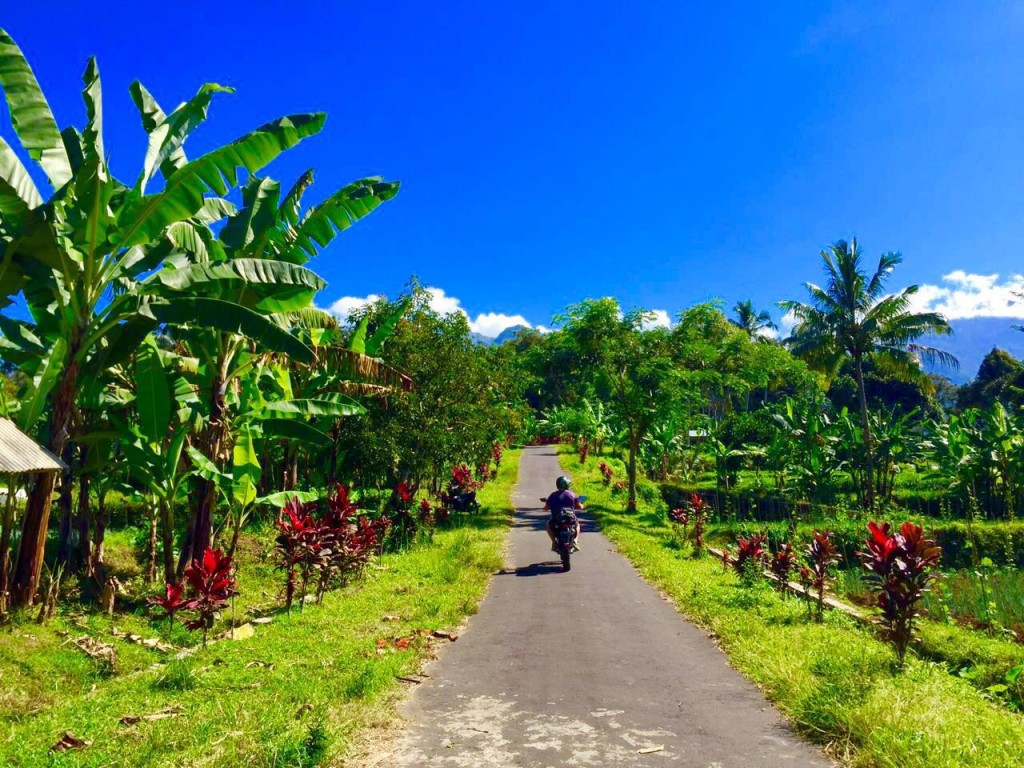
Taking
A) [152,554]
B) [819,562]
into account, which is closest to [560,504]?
[819,562]

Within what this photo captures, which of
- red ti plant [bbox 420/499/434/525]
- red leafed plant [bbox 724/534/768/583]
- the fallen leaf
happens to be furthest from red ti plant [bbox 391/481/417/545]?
the fallen leaf

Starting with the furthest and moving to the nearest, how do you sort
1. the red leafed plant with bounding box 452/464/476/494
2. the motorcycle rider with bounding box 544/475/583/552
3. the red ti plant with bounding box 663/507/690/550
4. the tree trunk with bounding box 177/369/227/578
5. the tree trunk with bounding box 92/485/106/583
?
the red leafed plant with bounding box 452/464/476/494
the red ti plant with bounding box 663/507/690/550
the motorcycle rider with bounding box 544/475/583/552
the tree trunk with bounding box 177/369/227/578
the tree trunk with bounding box 92/485/106/583

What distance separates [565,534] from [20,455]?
8011 millimetres

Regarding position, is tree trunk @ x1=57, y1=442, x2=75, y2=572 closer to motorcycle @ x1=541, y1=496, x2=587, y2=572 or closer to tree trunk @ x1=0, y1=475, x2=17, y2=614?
tree trunk @ x1=0, y1=475, x2=17, y2=614

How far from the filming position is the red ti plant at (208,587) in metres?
6.79

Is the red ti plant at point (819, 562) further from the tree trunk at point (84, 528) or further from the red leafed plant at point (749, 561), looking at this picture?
the tree trunk at point (84, 528)

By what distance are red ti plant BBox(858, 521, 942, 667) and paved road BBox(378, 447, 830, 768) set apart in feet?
5.39

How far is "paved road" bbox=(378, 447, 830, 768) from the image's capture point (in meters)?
4.39

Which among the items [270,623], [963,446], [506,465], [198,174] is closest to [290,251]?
[198,174]

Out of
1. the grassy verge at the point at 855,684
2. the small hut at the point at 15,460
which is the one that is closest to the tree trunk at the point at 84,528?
the small hut at the point at 15,460

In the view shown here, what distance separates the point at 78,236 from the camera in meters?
6.95

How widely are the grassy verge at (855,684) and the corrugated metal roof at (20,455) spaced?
6421mm

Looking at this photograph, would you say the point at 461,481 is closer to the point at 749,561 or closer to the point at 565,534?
the point at 565,534

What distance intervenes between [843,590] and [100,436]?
1139 centimetres
